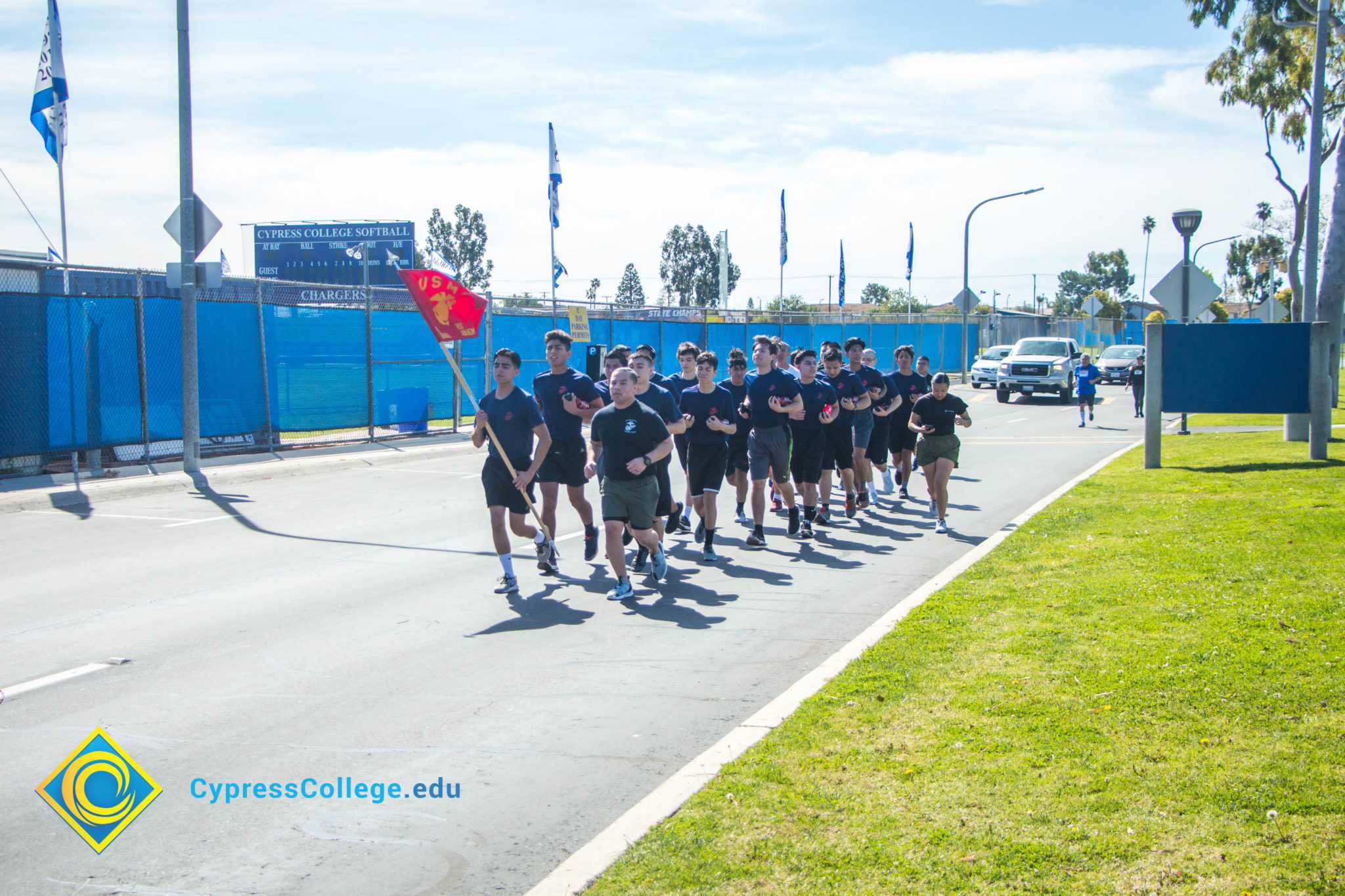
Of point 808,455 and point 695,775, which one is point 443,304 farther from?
point 695,775

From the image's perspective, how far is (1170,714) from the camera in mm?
4754

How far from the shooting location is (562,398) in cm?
896

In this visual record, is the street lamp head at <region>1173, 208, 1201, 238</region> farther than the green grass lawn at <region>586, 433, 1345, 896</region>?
Yes

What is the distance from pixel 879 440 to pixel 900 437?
61 centimetres

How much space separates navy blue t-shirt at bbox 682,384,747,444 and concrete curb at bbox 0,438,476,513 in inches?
300

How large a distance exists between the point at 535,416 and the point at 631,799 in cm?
444

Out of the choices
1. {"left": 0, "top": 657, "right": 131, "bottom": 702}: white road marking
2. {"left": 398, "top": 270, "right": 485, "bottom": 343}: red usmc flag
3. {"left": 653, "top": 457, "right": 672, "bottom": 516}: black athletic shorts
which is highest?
{"left": 398, "top": 270, "right": 485, "bottom": 343}: red usmc flag

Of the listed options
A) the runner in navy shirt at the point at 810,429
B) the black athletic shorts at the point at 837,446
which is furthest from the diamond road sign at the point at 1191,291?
the runner in navy shirt at the point at 810,429

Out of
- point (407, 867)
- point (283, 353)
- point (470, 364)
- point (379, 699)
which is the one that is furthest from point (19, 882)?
point (470, 364)

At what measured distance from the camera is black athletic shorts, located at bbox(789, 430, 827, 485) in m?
10.5

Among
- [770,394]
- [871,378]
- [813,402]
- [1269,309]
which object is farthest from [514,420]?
[1269,309]

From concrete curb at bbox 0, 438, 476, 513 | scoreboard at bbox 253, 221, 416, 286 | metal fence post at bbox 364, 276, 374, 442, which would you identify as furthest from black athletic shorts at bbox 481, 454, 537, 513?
scoreboard at bbox 253, 221, 416, 286

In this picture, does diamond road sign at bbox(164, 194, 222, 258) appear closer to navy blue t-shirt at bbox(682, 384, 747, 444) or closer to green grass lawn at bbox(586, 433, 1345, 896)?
navy blue t-shirt at bbox(682, 384, 747, 444)

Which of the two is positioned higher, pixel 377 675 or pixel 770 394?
pixel 770 394
